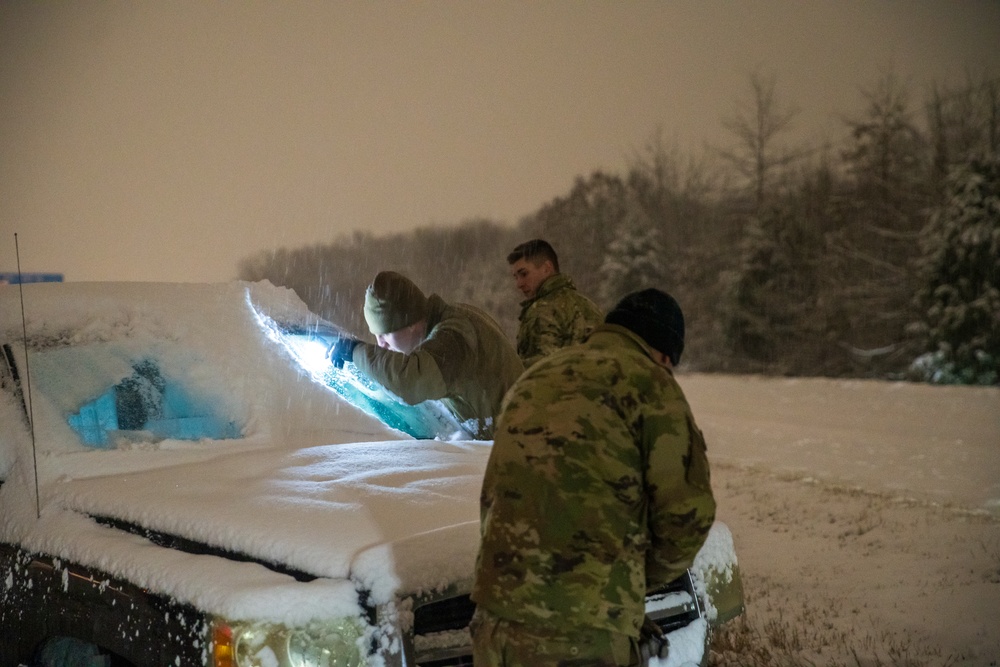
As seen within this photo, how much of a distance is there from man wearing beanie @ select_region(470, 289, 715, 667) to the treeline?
18.4 metres

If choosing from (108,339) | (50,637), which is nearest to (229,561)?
(50,637)

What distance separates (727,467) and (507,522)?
952cm

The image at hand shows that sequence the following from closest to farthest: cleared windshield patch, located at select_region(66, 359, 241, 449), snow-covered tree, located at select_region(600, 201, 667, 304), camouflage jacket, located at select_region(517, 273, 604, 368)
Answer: cleared windshield patch, located at select_region(66, 359, 241, 449)
camouflage jacket, located at select_region(517, 273, 604, 368)
snow-covered tree, located at select_region(600, 201, 667, 304)

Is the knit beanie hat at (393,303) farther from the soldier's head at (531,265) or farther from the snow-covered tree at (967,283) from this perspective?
the snow-covered tree at (967,283)

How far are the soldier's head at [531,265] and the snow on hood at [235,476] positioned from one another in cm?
159

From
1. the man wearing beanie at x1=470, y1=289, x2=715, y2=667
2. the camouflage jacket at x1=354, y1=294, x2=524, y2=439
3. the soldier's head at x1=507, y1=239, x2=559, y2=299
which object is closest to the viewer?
the man wearing beanie at x1=470, y1=289, x2=715, y2=667

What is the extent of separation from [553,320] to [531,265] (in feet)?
1.36

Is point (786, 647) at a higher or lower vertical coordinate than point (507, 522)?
lower

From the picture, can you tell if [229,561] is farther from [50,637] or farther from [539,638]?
[539,638]

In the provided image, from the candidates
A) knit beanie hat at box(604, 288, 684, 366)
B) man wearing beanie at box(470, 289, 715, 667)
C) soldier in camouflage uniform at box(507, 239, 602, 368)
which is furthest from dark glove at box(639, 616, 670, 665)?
soldier in camouflage uniform at box(507, 239, 602, 368)

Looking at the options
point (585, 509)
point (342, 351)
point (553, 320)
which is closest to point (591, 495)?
point (585, 509)

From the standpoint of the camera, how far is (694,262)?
31.7 meters

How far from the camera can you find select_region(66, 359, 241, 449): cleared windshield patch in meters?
3.65

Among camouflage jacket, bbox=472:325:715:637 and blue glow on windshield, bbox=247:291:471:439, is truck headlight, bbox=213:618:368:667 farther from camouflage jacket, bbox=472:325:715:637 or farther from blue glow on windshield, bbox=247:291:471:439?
blue glow on windshield, bbox=247:291:471:439
